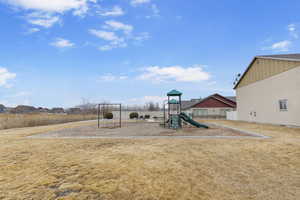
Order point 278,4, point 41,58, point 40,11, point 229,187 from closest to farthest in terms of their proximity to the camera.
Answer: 1. point 229,187
2. point 40,11
3. point 278,4
4. point 41,58

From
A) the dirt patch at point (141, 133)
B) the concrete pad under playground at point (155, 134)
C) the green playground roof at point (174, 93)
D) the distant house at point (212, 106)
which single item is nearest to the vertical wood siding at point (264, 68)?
the concrete pad under playground at point (155, 134)

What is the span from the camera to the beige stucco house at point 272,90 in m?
11.5

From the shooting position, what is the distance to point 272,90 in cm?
1378

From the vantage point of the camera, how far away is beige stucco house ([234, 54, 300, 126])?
455 inches

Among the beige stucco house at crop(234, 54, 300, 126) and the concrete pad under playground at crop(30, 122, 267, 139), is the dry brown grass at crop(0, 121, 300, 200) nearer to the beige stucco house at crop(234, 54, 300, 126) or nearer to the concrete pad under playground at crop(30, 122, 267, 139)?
the concrete pad under playground at crop(30, 122, 267, 139)

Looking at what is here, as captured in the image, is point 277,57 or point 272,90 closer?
point 277,57

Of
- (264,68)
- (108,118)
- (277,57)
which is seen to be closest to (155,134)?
(277,57)

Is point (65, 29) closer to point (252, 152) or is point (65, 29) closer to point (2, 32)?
point (2, 32)

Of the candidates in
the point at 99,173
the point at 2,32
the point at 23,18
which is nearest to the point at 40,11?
the point at 23,18

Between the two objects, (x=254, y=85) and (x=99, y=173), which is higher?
(x=254, y=85)

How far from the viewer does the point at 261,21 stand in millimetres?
13578

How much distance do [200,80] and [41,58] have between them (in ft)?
68.3

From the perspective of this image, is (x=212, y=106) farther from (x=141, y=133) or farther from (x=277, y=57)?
(x=141, y=133)

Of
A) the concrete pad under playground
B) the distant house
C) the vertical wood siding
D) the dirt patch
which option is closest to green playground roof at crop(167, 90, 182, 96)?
the dirt patch
